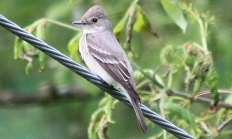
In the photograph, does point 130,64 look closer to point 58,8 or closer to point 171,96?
point 171,96

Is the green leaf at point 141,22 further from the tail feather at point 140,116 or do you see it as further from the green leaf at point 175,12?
the tail feather at point 140,116

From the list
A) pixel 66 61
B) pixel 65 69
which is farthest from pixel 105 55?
pixel 65 69

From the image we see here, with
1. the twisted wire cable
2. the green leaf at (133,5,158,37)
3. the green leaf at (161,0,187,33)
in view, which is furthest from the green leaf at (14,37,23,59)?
the green leaf at (161,0,187,33)

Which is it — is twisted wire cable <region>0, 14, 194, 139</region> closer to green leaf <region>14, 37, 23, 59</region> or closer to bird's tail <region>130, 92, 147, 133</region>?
bird's tail <region>130, 92, 147, 133</region>

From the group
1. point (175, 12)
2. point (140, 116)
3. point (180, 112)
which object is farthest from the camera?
point (175, 12)

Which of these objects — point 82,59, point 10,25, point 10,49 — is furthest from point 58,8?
point 10,25

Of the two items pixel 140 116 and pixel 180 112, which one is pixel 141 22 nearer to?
pixel 180 112
